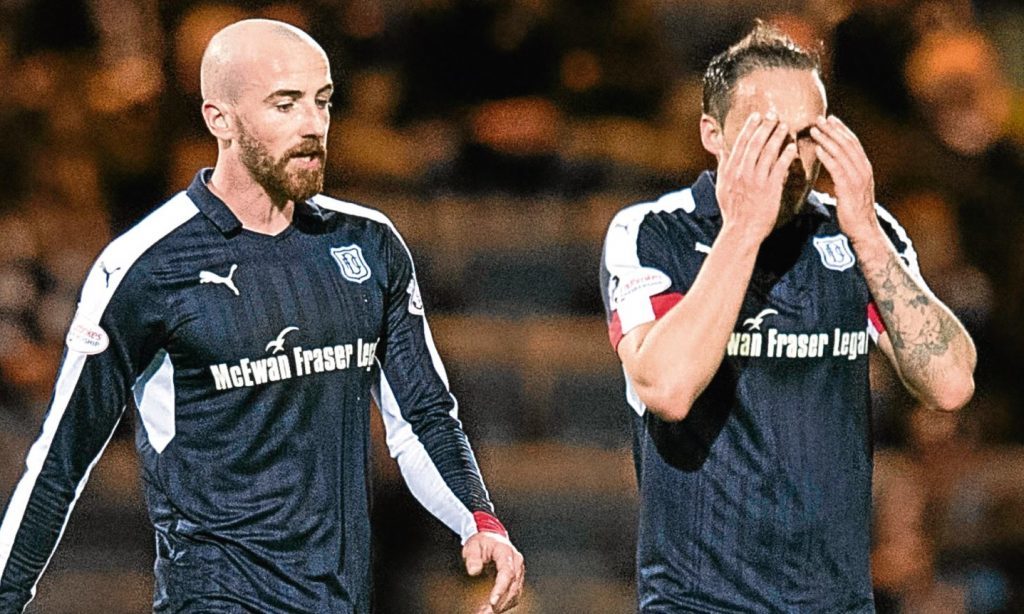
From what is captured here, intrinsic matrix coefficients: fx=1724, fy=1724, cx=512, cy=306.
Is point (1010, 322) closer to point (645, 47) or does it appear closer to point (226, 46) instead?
point (645, 47)

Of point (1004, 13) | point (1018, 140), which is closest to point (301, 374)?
point (1018, 140)

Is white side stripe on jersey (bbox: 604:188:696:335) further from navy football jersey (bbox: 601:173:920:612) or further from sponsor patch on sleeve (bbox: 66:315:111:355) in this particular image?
sponsor patch on sleeve (bbox: 66:315:111:355)

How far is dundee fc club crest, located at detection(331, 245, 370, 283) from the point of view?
3.98 m

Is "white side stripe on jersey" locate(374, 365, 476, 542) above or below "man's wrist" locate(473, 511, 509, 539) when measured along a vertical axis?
above

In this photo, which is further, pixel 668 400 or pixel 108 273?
pixel 108 273

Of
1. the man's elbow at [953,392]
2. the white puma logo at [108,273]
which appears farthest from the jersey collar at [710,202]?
the white puma logo at [108,273]

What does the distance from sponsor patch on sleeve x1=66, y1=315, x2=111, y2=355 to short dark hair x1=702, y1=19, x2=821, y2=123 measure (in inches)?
56.2

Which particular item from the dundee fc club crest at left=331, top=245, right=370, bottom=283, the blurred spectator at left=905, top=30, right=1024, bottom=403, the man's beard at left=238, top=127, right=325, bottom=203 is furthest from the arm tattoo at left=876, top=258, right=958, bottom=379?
the blurred spectator at left=905, top=30, right=1024, bottom=403

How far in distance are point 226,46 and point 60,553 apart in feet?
11.1

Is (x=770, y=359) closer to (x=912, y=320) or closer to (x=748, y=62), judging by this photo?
(x=912, y=320)

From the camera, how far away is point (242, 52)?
12.8 feet

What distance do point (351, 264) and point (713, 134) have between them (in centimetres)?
88

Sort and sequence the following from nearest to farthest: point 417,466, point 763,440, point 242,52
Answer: point 763,440 < point 242,52 < point 417,466

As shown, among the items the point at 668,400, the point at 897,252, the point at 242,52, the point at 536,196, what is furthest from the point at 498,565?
the point at 536,196
